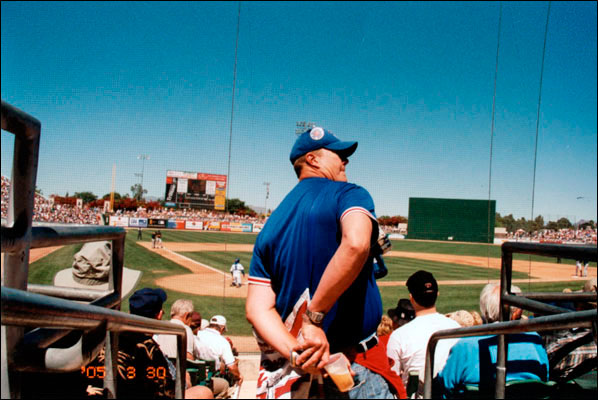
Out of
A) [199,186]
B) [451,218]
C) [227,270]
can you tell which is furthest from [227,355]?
[451,218]

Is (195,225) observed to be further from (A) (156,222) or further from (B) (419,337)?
(B) (419,337)

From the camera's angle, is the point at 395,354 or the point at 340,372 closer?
the point at 340,372

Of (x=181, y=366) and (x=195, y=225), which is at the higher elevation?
(x=195, y=225)

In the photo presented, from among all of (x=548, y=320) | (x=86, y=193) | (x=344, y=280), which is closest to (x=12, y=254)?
(x=344, y=280)

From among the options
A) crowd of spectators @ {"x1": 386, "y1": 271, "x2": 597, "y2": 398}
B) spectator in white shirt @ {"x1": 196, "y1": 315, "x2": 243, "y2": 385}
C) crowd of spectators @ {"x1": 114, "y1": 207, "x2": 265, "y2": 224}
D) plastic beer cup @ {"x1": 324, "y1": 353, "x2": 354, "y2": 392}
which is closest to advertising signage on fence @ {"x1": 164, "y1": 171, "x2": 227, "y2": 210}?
spectator in white shirt @ {"x1": 196, "y1": 315, "x2": 243, "y2": 385}

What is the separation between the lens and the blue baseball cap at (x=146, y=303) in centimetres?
280

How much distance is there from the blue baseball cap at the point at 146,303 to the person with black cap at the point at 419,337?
155 cm

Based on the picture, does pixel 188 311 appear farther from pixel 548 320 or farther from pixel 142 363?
pixel 548 320

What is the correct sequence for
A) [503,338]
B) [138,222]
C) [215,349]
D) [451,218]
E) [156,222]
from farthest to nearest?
[451,218] → [156,222] → [138,222] → [215,349] → [503,338]

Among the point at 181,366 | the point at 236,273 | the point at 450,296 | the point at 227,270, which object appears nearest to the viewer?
the point at 181,366

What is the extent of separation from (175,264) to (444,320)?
44.7 feet

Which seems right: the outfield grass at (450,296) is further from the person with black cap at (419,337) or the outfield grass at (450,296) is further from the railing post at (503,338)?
the railing post at (503,338)

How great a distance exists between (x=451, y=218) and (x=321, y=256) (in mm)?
38197

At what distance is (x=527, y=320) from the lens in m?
1.21
